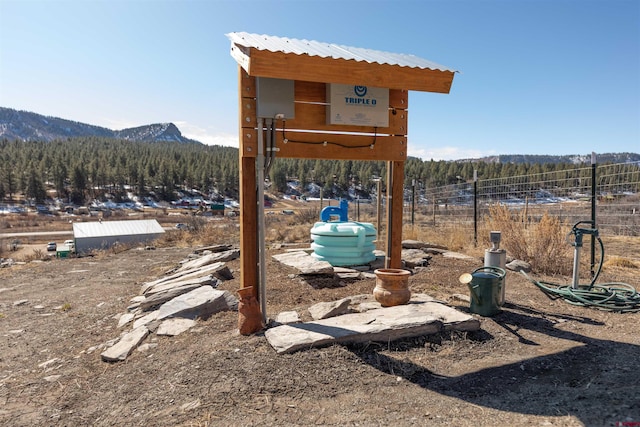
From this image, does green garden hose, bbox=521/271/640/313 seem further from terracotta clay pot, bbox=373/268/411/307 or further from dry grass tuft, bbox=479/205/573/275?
terracotta clay pot, bbox=373/268/411/307

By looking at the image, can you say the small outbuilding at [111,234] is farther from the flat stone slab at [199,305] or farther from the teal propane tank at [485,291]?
the teal propane tank at [485,291]

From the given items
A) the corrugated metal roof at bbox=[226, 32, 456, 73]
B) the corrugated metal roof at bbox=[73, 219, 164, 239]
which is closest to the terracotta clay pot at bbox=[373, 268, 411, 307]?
the corrugated metal roof at bbox=[226, 32, 456, 73]

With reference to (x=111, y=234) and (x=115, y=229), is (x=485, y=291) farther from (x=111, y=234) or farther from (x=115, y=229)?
(x=115, y=229)

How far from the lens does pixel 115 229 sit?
22.8 metres

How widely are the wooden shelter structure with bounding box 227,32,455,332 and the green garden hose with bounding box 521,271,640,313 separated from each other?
306 cm

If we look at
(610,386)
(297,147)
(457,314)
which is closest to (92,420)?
(297,147)

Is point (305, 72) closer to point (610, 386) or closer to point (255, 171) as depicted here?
point (255, 171)

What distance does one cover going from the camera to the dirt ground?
2.71 meters

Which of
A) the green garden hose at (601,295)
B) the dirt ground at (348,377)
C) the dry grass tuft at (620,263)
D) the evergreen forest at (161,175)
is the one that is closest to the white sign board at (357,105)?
the dirt ground at (348,377)

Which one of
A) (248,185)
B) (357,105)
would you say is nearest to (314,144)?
(357,105)

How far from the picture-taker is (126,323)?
17.5 feet

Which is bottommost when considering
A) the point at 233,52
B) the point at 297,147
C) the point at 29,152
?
the point at 297,147

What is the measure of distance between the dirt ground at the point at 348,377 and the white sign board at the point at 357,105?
7.80ft

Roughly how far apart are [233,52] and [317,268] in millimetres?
3451
